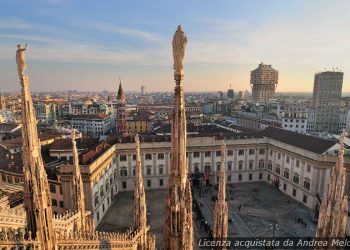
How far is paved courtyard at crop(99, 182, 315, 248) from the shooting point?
123 ft

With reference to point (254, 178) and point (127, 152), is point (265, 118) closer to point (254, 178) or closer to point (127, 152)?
point (254, 178)

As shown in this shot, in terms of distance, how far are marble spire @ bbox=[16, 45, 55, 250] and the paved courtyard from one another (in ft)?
85.6

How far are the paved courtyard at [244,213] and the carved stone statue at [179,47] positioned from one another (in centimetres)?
3092

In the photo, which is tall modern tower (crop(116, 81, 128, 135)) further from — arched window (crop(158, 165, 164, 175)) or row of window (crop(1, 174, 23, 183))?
row of window (crop(1, 174, 23, 183))

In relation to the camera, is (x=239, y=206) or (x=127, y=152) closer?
(x=239, y=206)

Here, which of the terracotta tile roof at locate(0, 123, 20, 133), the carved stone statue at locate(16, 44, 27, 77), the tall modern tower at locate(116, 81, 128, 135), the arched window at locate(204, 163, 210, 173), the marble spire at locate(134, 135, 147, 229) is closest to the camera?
the carved stone statue at locate(16, 44, 27, 77)

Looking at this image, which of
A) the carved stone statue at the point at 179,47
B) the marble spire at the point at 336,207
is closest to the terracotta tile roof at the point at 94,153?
the marble spire at the point at 336,207

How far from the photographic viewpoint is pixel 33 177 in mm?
9594

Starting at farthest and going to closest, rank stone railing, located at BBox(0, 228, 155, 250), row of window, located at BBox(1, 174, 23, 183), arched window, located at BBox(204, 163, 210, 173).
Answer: arched window, located at BBox(204, 163, 210, 173) → row of window, located at BBox(1, 174, 23, 183) → stone railing, located at BBox(0, 228, 155, 250)

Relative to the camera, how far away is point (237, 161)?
5578 centimetres

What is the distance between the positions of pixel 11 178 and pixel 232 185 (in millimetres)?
41124

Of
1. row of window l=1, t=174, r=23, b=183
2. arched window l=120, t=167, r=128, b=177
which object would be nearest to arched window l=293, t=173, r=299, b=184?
arched window l=120, t=167, r=128, b=177

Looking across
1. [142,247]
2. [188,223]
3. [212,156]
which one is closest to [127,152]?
[212,156]

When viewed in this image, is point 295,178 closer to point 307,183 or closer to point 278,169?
point 307,183
